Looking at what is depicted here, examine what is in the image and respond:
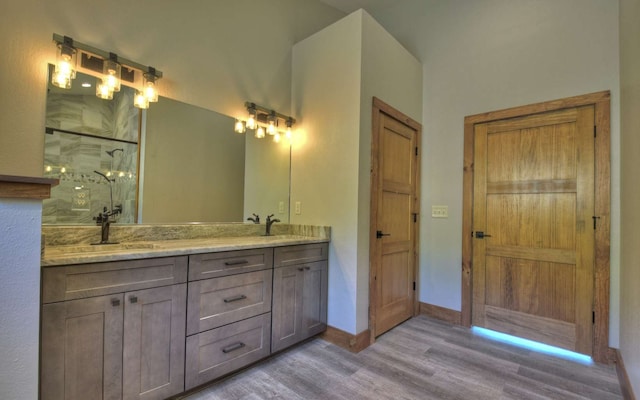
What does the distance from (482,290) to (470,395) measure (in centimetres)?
129

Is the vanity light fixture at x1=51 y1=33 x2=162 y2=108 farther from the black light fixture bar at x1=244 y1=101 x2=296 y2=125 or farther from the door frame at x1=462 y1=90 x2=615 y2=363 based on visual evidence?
the door frame at x1=462 y1=90 x2=615 y2=363

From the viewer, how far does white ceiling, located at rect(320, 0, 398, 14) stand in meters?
3.49

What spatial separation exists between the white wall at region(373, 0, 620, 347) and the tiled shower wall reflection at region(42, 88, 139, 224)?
112 inches

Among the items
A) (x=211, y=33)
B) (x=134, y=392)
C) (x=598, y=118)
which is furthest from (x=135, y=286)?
(x=598, y=118)

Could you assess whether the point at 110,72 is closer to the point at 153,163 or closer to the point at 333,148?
the point at 153,163

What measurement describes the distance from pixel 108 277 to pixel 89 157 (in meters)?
0.94

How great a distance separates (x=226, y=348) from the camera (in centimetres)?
188

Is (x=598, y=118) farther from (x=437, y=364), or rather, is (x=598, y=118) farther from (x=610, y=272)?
(x=437, y=364)

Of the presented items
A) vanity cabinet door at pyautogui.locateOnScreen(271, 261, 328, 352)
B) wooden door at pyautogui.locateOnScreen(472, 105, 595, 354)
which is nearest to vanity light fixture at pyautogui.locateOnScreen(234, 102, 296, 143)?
vanity cabinet door at pyautogui.locateOnScreen(271, 261, 328, 352)

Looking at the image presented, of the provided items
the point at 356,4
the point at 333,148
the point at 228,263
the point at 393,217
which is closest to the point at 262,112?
the point at 333,148

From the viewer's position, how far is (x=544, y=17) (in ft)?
8.66

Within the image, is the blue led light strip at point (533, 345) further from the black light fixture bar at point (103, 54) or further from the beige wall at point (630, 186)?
the black light fixture bar at point (103, 54)

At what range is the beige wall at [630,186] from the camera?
1682mm

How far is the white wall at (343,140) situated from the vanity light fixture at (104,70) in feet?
4.47
